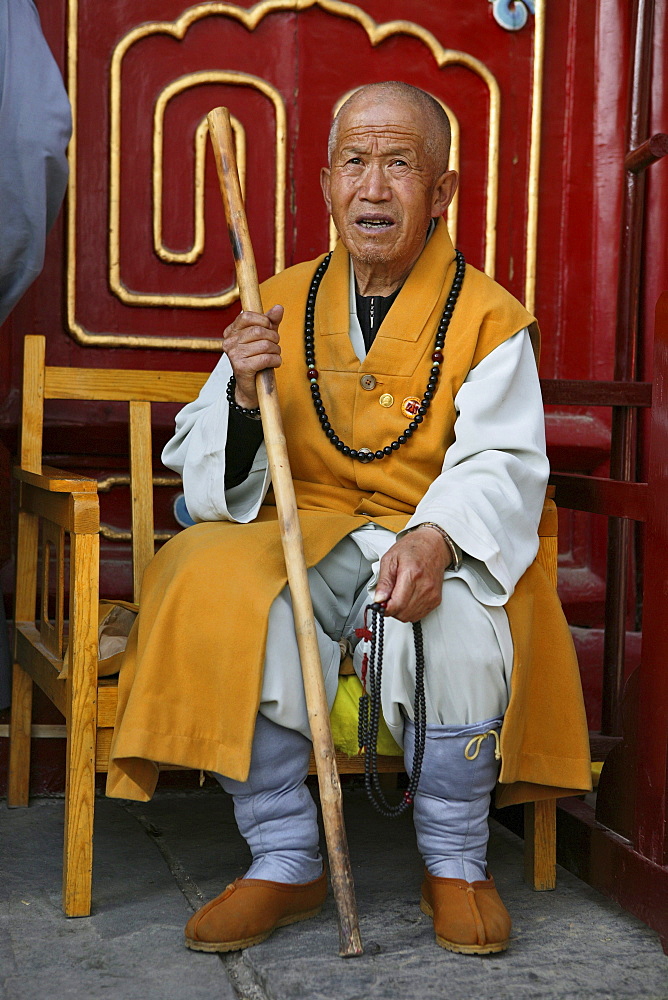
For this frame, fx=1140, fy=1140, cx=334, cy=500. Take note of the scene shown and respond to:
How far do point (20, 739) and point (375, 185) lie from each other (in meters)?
1.57

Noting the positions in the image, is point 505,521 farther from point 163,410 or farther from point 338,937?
point 163,410

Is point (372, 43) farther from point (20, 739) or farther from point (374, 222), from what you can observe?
point (20, 739)

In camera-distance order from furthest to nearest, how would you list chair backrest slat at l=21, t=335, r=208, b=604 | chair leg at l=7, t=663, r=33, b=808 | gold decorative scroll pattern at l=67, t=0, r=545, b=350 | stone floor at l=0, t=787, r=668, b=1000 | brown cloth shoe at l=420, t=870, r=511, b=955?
gold decorative scroll pattern at l=67, t=0, r=545, b=350
chair leg at l=7, t=663, r=33, b=808
chair backrest slat at l=21, t=335, r=208, b=604
brown cloth shoe at l=420, t=870, r=511, b=955
stone floor at l=0, t=787, r=668, b=1000

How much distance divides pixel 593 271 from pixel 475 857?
176 cm

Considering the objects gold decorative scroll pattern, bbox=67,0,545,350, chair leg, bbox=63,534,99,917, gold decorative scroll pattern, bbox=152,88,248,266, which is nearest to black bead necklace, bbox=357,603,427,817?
chair leg, bbox=63,534,99,917

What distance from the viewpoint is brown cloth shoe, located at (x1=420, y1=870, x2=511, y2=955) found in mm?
1942

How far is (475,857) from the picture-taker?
2.06 meters

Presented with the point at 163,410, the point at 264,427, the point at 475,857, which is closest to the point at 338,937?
the point at 475,857

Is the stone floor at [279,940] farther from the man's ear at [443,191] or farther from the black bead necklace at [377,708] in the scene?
the man's ear at [443,191]

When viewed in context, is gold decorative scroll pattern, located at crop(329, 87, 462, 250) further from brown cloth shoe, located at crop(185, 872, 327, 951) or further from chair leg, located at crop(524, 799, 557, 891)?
brown cloth shoe, located at crop(185, 872, 327, 951)

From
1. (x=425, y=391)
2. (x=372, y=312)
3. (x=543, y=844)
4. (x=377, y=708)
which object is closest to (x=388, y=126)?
(x=372, y=312)

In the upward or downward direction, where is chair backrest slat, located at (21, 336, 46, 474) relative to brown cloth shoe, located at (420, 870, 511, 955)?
upward

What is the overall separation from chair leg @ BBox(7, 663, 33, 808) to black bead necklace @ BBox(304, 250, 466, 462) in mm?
1037

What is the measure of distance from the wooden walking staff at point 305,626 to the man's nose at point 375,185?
28 centimetres
